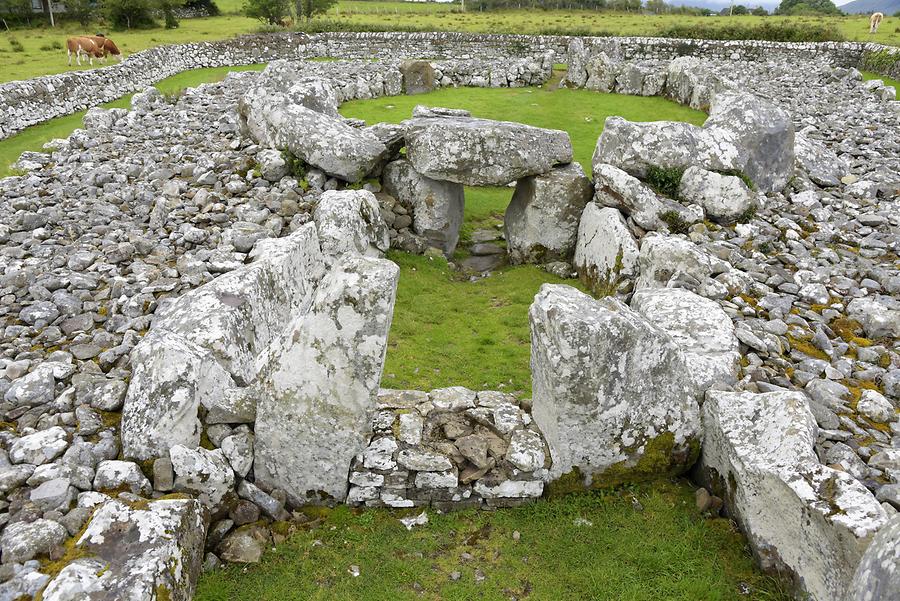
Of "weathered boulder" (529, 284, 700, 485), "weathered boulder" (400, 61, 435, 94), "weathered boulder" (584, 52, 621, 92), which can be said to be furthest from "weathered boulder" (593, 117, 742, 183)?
"weathered boulder" (584, 52, 621, 92)

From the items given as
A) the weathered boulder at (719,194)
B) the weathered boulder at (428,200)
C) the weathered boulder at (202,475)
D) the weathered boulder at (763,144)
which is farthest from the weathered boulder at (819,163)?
the weathered boulder at (202,475)

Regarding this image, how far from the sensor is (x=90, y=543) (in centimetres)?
493

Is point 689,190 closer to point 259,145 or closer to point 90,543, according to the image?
point 259,145

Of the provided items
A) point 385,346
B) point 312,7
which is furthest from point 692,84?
point 312,7

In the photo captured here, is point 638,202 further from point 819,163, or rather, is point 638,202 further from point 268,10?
point 268,10

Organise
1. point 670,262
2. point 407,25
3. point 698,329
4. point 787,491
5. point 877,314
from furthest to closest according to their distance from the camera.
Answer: point 407,25 < point 670,262 < point 877,314 < point 698,329 < point 787,491

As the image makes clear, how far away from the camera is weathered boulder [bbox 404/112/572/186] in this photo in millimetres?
12062

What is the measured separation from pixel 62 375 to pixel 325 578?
11.5 ft

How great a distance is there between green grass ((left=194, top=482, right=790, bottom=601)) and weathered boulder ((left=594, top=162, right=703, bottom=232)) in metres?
5.70

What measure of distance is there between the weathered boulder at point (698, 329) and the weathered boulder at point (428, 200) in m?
5.27

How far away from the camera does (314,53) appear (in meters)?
37.9

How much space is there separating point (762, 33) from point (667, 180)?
30.5 metres

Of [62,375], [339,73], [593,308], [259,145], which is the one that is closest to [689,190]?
[593,308]

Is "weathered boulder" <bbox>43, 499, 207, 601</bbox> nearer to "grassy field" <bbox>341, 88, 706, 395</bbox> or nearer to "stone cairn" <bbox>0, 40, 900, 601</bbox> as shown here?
"stone cairn" <bbox>0, 40, 900, 601</bbox>
